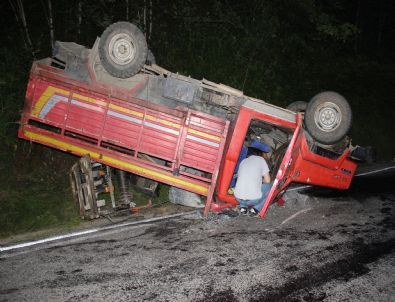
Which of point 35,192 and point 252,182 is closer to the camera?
point 252,182

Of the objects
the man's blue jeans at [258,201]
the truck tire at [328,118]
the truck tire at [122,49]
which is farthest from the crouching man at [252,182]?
the truck tire at [122,49]

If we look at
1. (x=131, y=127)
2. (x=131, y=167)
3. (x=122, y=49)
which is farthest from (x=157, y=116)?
(x=122, y=49)

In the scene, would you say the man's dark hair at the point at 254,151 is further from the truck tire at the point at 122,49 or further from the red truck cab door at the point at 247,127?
the truck tire at the point at 122,49

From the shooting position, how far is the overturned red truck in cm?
487

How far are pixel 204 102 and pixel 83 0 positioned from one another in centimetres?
502

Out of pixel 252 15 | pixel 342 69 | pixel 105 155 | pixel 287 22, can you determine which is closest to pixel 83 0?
pixel 105 155

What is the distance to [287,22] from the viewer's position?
13305 mm

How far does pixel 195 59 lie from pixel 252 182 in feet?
20.6

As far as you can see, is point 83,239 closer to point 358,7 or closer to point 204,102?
point 204,102

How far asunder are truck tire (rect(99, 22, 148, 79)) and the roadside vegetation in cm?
245

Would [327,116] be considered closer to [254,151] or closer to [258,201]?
A: [254,151]

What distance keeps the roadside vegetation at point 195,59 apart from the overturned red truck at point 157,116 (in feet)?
3.67

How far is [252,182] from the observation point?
4922 mm

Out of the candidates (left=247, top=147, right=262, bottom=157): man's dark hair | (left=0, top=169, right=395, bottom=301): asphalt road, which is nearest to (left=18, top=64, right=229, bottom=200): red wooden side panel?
(left=247, top=147, right=262, bottom=157): man's dark hair
